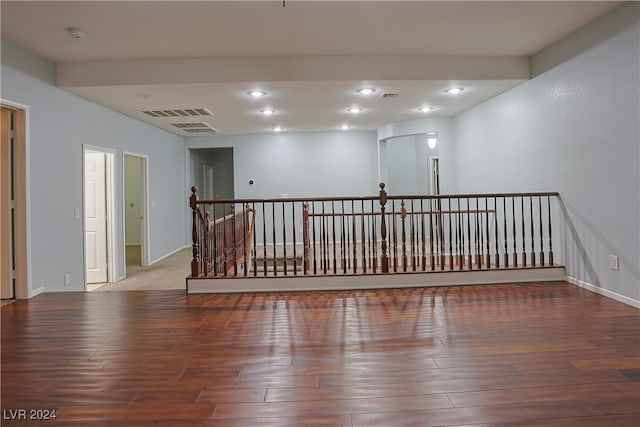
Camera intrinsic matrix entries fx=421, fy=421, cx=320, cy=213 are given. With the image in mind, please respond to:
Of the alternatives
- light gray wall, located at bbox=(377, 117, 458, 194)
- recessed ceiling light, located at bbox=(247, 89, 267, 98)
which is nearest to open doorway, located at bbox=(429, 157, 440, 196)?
light gray wall, located at bbox=(377, 117, 458, 194)

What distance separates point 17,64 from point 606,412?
5.30 m

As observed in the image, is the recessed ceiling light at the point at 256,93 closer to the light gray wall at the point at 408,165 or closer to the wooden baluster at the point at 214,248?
the wooden baluster at the point at 214,248

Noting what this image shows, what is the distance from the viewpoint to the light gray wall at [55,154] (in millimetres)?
4234

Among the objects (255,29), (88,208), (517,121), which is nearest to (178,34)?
(255,29)

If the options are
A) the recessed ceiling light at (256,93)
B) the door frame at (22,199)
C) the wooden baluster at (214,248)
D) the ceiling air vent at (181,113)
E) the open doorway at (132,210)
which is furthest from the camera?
the open doorway at (132,210)

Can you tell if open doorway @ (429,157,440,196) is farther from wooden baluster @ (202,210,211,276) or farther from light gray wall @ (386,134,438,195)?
wooden baluster @ (202,210,211,276)

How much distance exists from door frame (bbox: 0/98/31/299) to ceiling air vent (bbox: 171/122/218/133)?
341 centimetres

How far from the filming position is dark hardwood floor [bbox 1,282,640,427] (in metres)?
1.99

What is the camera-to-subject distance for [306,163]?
29.8ft

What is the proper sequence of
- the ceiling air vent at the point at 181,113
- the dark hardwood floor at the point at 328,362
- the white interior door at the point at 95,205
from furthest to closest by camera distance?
the ceiling air vent at the point at 181,113 → the white interior door at the point at 95,205 → the dark hardwood floor at the point at 328,362

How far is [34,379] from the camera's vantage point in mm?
2412

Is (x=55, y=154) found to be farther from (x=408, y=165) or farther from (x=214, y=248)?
(x=408, y=165)

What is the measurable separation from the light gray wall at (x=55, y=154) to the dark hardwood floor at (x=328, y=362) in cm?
69

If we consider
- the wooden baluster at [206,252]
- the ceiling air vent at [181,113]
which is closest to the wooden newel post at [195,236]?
the wooden baluster at [206,252]
